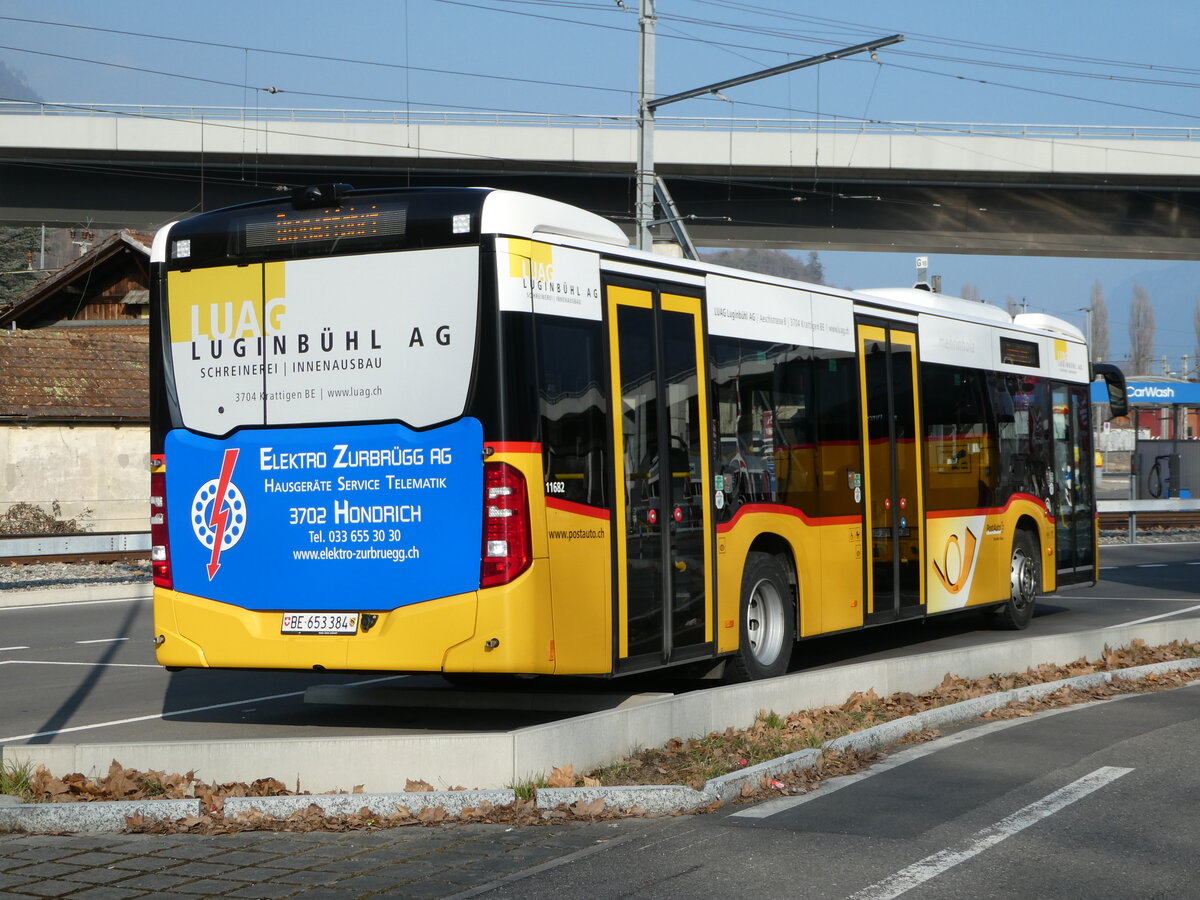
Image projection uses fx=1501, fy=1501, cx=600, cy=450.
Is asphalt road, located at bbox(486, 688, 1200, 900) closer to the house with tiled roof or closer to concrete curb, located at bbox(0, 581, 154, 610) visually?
concrete curb, located at bbox(0, 581, 154, 610)

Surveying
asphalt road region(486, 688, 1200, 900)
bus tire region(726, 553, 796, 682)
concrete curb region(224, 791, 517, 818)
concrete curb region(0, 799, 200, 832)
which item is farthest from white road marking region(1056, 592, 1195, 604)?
concrete curb region(0, 799, 200, 832)

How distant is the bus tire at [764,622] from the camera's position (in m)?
10.9

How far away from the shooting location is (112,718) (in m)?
10.7

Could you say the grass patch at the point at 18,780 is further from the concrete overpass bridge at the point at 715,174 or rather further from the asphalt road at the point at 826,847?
the concrete overpass bridge at the point at 715,174

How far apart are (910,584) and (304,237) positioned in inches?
270

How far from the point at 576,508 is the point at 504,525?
0.59m

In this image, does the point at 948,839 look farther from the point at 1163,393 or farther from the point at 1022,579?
the point at 1163,393

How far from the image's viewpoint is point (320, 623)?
351 inches

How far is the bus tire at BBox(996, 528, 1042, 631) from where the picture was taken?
1603 cm

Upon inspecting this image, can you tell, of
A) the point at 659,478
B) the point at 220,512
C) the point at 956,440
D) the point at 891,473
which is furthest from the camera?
the point at 956,440

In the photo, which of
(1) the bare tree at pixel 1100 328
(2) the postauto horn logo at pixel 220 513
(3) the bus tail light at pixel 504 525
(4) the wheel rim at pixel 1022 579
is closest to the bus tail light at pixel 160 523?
(2) the postauto horn logo at pixel 220 513

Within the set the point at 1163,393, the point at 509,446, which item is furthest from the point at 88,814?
the point at 1163,393

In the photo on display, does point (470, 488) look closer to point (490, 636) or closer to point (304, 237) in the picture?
point (490, 636)

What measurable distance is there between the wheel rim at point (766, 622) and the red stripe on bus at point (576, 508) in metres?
2.33
